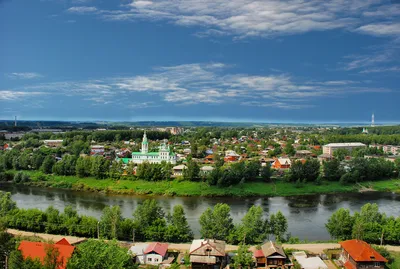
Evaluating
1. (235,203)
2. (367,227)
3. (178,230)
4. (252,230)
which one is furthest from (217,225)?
(235,203)

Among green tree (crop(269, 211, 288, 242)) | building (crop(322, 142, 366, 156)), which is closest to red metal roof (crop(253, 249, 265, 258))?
green tree (crop(269, 211, 288, 242))

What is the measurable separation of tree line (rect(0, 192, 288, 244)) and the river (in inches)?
126

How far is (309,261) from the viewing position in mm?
11656

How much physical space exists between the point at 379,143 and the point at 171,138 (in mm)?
35946

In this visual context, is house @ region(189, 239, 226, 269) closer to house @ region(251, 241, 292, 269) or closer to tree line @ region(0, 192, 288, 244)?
house @ region(251, 241, 292, 269)

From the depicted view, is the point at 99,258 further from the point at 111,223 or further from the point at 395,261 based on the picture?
the point at 395,261

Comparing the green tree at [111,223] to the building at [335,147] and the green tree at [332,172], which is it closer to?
the green tree at [332,172]

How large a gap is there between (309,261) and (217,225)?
3.96 metres

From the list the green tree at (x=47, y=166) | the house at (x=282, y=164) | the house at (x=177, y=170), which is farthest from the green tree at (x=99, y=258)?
the house at (x=282, y=164)

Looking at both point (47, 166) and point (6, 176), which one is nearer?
point (6, 176)

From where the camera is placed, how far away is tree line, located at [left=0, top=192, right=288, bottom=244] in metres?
14.1

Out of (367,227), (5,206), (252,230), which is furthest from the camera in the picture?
(5,206)

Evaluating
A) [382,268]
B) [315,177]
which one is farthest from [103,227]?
[315,177]

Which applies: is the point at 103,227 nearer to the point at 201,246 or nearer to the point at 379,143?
the point at 201,246
